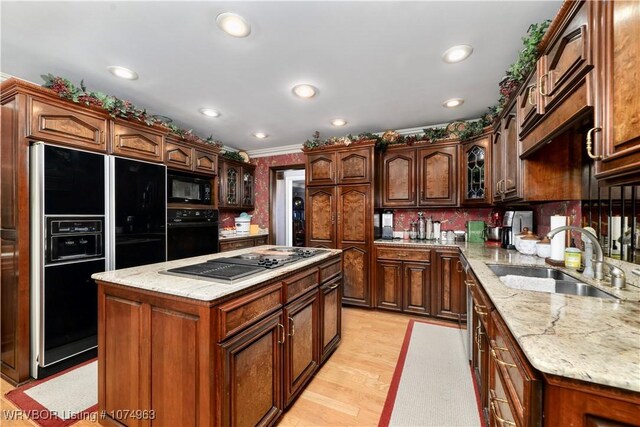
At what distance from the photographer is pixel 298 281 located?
69.2 inches

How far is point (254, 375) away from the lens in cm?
136

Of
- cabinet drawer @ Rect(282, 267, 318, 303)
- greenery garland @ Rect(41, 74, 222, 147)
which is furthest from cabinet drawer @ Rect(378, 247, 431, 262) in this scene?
greenery garland @ Rect(41, 74, 222, 147)

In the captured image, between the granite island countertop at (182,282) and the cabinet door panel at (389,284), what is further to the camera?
the cabinet door panel at (389,284)

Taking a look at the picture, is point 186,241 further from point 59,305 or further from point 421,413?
point 421,413

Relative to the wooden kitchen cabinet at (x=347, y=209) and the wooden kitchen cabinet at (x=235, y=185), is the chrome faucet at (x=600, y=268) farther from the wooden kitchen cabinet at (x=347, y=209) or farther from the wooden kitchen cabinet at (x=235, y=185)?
the wooden kitchen cabinet at (x=235, y=185)

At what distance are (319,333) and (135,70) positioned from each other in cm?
271

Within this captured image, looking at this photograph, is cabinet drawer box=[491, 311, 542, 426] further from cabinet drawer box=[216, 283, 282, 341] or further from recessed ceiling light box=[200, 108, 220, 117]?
recessed ceiling light box=[200, 108, 220, 117]

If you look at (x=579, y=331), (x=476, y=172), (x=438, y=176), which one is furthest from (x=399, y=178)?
(x=579, y=331)

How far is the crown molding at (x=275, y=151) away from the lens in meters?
4.78

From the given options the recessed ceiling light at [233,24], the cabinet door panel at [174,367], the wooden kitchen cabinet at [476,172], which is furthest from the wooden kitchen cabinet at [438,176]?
the cabinet door panel at [174,367]

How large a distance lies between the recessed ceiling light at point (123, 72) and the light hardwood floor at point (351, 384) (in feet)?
8.44

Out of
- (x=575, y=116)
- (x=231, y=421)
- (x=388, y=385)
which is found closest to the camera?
(x=575, y=116)

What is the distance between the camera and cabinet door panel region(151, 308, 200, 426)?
117 centimetres

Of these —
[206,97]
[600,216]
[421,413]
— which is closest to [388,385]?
[421,413]
